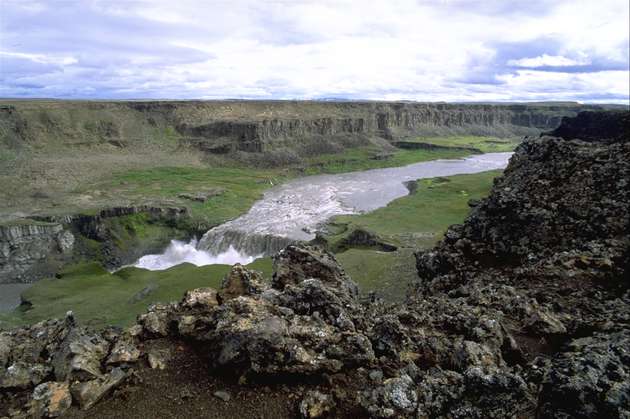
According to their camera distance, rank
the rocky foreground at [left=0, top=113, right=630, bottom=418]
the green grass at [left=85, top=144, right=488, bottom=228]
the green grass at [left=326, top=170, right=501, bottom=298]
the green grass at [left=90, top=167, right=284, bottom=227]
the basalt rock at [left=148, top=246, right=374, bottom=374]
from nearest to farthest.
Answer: the rocky foreground at [left=0, top=113, right=630, bottom=418]
the basalt rock at [left=148, top=246, right=374, bottom=374]
the green grass at [left=326, top=170, right=501, bottom=298]
the green grass at [left=90, top=167, right=284, bottom=227]
the green grass at [left=85, top=144, right=488, bottom=228]

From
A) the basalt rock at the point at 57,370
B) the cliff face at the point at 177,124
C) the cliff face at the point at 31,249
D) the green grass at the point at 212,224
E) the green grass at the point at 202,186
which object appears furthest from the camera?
the cliff face at the point at 177,124

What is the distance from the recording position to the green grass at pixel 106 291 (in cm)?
3922

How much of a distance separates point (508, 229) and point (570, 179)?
180 inches

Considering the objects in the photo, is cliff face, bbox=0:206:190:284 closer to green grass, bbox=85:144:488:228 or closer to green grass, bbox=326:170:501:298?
green grass, bbox=85:144:488:228

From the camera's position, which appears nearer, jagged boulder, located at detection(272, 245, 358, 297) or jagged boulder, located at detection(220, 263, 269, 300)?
jagged boulder, located at detection(220, 263, 269, 300)

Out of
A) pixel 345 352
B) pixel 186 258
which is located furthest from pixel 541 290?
pixel 186 258

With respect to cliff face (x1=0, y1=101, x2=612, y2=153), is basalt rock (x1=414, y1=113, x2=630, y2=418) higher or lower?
lower

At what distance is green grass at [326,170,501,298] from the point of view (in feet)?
143

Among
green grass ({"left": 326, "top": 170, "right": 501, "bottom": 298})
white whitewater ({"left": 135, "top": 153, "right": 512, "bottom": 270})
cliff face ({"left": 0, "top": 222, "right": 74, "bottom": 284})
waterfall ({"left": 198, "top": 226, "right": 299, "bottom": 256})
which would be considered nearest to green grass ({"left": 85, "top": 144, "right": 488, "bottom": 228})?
white whitewater ({"left": 135, "top": 153, "right": 512, "bottom": 270})

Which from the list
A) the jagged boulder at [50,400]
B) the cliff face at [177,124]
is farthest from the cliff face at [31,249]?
the cliff face at [177,124]

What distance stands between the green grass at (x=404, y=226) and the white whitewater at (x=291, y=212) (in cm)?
713

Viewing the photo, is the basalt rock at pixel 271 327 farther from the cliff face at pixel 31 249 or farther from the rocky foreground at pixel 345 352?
the cliff face at pixel 31 249

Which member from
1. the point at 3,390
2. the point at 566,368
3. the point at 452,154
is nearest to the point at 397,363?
the point at 566,368

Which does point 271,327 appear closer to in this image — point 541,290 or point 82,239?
point 541,290
